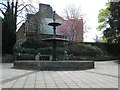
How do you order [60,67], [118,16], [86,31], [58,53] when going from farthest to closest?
[86,31], [118,16], [58,53], [60,67]

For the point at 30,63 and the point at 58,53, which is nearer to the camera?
the point at 30,63

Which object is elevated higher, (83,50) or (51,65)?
(83,50)

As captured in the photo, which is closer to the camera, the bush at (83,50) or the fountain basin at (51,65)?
the fountain basin at (51,65)

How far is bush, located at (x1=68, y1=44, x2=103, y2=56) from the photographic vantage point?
3603 cm

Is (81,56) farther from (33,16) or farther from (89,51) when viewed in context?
(33,16)

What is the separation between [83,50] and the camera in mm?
36500

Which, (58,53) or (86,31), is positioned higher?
(86,31)

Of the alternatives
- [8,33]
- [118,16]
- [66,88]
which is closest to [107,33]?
[118,16]

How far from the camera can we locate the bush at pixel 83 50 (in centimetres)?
3603

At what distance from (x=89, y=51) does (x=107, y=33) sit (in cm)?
416

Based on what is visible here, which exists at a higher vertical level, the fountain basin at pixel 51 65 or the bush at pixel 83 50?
the bush at pixel 83 50

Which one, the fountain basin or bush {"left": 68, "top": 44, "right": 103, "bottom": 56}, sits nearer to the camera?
the fountain basin

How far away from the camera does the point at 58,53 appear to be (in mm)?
34062

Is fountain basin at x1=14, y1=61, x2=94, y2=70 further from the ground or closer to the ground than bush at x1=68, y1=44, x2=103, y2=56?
closer to the ground
